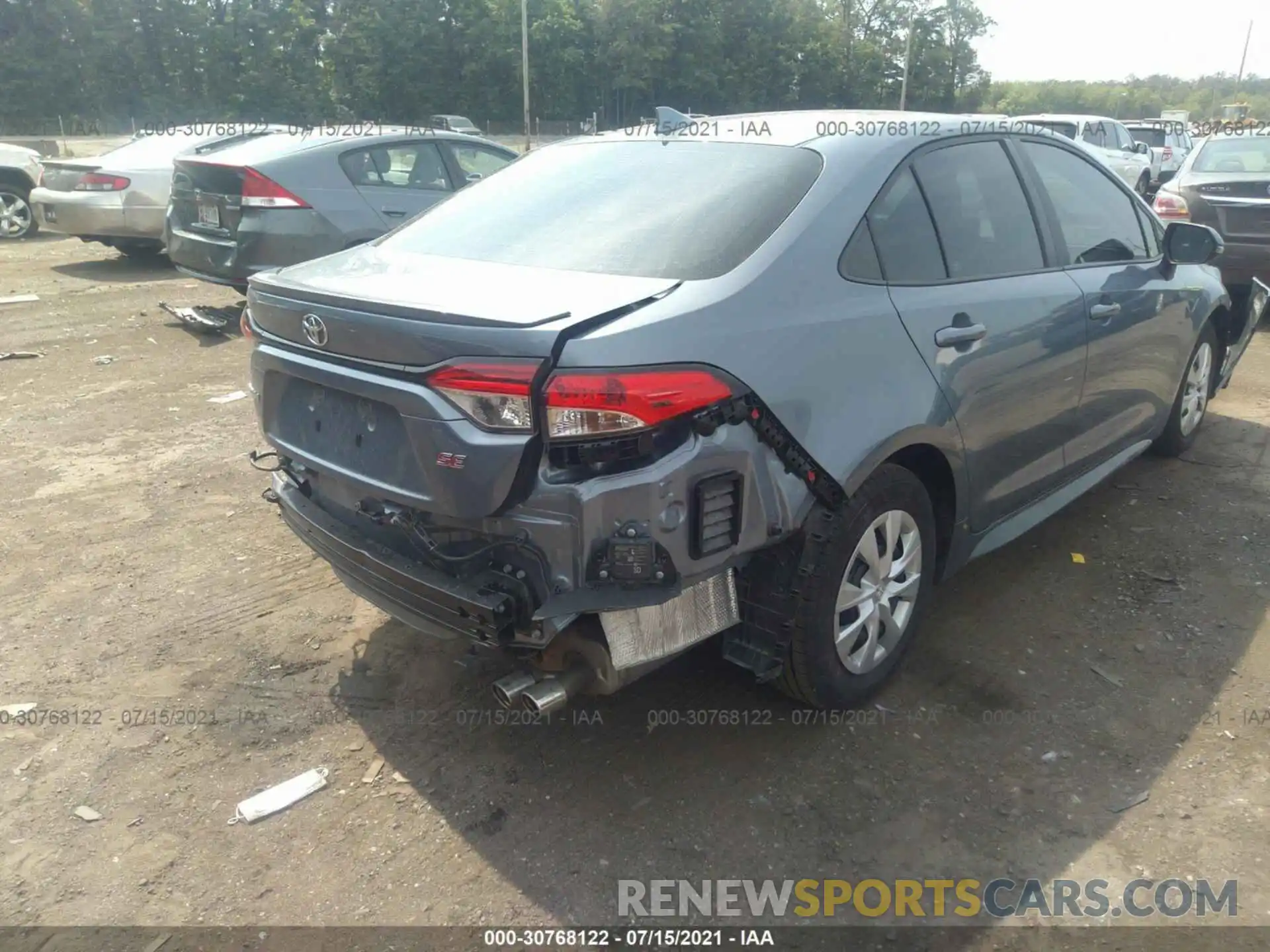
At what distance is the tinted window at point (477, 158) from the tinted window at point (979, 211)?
18.8ft

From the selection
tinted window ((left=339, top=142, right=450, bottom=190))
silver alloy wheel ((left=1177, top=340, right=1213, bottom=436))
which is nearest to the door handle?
silver alloy wheel ((left=1177, top=340, right=1213, bottom=436))

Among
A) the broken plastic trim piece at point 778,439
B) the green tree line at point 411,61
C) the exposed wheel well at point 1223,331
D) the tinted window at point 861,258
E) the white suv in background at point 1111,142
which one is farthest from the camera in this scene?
the green tree line at point 411,61

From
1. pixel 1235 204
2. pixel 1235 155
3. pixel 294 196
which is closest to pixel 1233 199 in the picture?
pixel 1235 204

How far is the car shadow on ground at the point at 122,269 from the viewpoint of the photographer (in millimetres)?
10648

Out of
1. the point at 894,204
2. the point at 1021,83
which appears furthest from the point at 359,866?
the point at 1021,83

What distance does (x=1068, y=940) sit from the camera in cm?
229

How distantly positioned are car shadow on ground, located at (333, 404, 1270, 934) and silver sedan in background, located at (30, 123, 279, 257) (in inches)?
344

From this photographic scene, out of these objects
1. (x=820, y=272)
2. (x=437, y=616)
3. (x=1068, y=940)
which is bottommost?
(x=1068, y=940)

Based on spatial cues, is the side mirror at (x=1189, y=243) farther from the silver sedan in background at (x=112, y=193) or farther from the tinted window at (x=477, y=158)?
the silver sedan in background at (x=112, y=193)

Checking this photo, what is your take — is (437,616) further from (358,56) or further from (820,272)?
(358,56)

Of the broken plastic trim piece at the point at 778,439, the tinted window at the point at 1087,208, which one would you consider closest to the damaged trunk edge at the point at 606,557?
the broken plastic trim piece at the point at 778,439

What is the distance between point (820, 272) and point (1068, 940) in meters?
1.80

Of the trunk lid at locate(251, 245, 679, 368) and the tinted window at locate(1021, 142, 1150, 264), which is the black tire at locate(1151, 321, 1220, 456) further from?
the trunk lid at locate(251, 245, 679, 368)

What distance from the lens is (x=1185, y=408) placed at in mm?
5113
